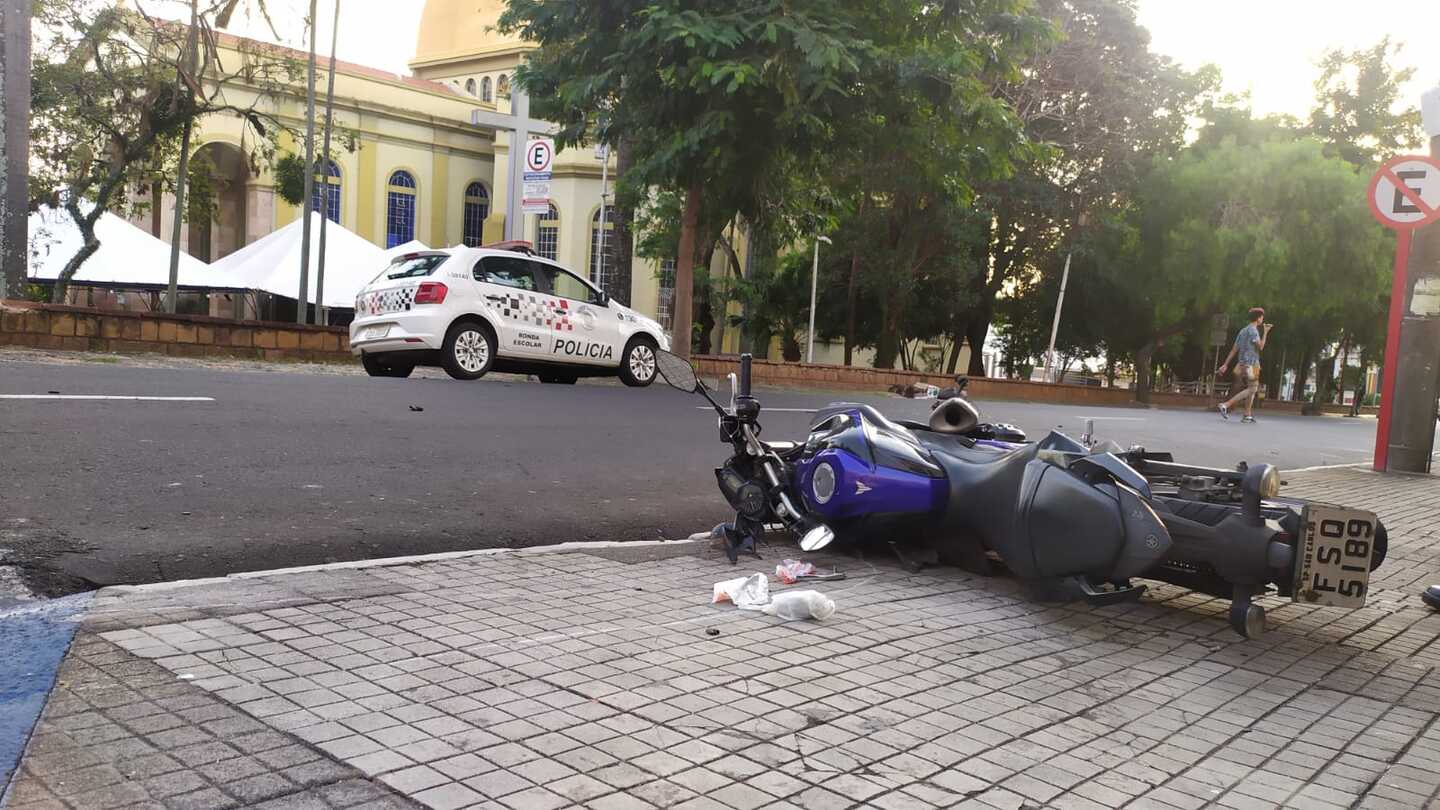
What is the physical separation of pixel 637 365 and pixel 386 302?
3751 mm

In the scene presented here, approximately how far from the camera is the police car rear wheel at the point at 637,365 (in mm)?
16781

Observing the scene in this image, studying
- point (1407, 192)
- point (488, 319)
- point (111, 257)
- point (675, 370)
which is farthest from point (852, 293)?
point (675, 370)

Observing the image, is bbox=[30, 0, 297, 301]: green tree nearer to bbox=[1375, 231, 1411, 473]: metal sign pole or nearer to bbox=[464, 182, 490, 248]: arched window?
bbox=[1375, 231, 1411, 473]: metal sign pole

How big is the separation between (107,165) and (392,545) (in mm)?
23765

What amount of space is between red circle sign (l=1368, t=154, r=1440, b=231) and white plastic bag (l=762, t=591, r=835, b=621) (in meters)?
8.71

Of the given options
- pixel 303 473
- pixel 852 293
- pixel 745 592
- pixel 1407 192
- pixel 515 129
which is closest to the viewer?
pixel 745 592

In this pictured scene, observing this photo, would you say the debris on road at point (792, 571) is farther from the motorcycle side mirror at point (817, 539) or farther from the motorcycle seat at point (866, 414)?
the motorcycle seat at point (866, 414)

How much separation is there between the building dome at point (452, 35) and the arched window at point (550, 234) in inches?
358

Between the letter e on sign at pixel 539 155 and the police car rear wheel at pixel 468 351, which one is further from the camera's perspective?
the letter e on sign at pixel 539 155

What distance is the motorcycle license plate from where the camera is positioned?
4.06 metres

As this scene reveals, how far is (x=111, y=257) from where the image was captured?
26891 mm

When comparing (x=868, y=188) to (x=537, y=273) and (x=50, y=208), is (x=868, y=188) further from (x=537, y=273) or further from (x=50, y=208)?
(x=50, y=208)

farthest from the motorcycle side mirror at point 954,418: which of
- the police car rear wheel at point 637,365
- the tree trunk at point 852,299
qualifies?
the tree trunk at point 852,299

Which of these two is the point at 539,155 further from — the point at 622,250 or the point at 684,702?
the point at 684,702
